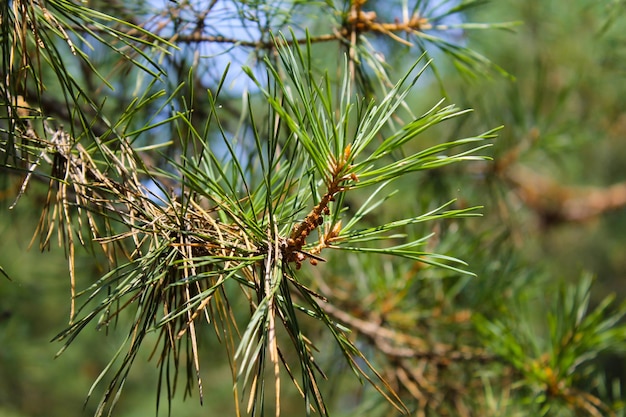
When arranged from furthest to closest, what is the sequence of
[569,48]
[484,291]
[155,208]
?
[569,48] → [484,291] → [155,208]

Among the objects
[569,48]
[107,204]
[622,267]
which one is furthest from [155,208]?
[622,267]

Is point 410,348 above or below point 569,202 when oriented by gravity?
below

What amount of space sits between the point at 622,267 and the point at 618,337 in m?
2.46

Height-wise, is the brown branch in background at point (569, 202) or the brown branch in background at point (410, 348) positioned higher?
the brown branch in background at point (569, 202)

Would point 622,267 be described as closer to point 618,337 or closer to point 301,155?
point 618,337

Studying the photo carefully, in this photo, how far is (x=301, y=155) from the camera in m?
0.46

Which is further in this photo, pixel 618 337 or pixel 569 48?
pixel 569 48

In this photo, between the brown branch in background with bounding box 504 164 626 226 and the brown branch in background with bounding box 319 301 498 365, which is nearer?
the brown branch in background with bounding box 319 301 498 365

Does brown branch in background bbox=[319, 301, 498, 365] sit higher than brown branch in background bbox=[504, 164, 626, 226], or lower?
lower

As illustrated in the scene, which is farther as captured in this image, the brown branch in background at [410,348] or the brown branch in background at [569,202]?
the brown branch in background at [569,202]

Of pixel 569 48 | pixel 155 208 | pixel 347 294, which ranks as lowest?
pixel 347 294

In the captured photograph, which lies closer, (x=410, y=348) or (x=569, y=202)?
(x=410, y=348)

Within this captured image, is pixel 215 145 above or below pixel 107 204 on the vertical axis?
above

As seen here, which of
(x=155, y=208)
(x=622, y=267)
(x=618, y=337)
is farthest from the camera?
(x=622, y=267)
